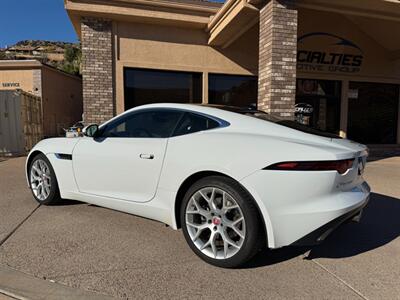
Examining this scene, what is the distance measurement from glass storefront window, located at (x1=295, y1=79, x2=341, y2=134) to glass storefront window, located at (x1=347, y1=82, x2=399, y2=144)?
0.53 meters

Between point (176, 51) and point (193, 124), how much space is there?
22.1 ft

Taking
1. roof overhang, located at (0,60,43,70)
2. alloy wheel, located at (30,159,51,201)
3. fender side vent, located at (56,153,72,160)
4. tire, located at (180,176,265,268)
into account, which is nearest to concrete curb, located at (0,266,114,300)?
tire, located at (180,176,265,268)

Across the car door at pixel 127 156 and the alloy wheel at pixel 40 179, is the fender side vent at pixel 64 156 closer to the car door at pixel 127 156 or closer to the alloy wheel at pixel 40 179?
the car door at pixel 127 156

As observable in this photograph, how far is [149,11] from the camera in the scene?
28.8 ft

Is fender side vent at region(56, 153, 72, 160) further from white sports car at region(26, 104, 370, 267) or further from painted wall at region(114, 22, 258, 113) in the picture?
painted wall at region(114, 22, 258, 113)

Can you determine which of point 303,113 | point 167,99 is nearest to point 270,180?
point 167,99

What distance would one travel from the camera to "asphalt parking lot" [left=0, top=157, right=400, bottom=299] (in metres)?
2.54

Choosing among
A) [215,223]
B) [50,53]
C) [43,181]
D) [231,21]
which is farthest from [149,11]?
[50,53]

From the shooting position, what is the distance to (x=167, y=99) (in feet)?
31.9

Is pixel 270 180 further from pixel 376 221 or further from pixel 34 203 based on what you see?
pixel 34 203

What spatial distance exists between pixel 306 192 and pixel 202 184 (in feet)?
2.85

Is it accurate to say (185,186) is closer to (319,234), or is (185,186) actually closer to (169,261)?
(169,261)

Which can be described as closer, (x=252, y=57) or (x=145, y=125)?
(x=145, y=125)

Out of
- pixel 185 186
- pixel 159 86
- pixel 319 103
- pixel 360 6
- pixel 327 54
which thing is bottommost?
pixel 185 186
